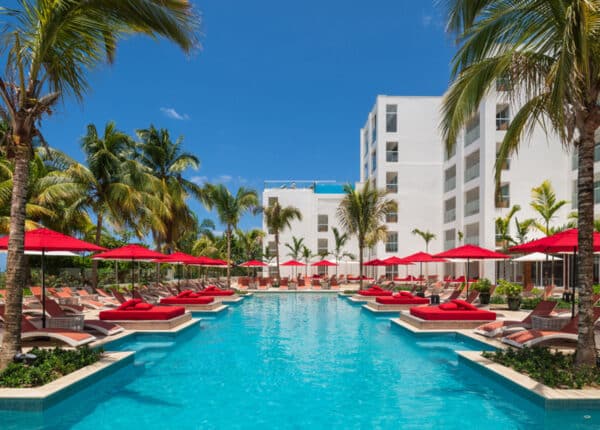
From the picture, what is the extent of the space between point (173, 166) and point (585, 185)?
23528 millimetres

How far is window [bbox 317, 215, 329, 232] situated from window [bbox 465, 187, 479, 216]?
17.1 metres

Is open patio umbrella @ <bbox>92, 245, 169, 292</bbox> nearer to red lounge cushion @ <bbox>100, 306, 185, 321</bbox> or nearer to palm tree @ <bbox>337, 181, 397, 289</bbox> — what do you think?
red lounge cushion @ <bbox>100, 306, 185, 321</bbox>

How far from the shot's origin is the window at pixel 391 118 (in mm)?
40562

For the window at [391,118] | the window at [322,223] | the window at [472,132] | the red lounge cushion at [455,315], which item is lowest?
the red lounge cushion at [455,315]

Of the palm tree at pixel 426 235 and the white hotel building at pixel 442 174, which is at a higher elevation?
the white hotel building at pixel 442 174

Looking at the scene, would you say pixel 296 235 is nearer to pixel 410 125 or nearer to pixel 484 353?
pixel 410 125

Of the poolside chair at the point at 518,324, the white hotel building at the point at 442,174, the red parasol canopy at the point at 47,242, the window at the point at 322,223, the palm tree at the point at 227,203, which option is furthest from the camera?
the window at the point at 322,223

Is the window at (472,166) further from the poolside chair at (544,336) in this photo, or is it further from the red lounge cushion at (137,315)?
the red lounge cushion at (137,315)

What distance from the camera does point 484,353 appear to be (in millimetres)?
8961

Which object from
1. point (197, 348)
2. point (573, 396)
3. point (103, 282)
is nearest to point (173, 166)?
point (103, 282)

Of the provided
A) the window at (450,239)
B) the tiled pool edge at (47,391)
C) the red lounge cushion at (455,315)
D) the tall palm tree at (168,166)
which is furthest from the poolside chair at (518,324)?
the window at (450,239)

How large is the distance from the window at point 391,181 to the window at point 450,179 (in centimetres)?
504

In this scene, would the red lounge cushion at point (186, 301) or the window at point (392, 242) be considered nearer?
the red lounge cushion at point (186, 301)

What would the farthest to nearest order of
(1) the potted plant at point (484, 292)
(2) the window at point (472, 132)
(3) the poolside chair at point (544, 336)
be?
(2) the window at point (472, 132), (1) the potted plant at point (484, 292), (3) the poolside chair at point (544, 336)
